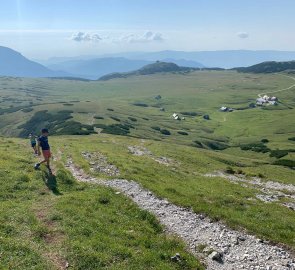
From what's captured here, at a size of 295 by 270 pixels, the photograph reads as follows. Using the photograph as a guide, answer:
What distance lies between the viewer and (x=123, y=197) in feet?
100

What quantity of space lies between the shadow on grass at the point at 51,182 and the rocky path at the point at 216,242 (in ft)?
21.1

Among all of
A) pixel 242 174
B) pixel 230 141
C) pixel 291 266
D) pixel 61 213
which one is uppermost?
pixel 61 213

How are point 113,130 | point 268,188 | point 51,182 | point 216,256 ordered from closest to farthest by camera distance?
point 216,256 < point 51,182 < point 268,188 < point 113,130

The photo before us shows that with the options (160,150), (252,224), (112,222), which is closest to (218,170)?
(160,150)

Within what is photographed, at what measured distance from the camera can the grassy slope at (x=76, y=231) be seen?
18.7 metres

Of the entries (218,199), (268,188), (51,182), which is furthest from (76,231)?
(268,188)

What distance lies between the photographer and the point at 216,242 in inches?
934

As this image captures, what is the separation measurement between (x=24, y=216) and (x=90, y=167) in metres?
19.4

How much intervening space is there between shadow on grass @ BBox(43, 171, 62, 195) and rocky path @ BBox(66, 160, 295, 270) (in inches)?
253

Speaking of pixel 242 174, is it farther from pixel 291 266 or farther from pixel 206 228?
pixel 291 266

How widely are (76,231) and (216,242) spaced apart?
9.00 m

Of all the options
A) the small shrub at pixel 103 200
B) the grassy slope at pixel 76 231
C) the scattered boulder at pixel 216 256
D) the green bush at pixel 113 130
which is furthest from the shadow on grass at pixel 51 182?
the green bush at pixel 113 130

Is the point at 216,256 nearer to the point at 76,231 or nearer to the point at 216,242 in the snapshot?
the point at 216,242

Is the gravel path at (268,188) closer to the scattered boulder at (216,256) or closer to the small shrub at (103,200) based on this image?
the scattered boulder at (216,256)
